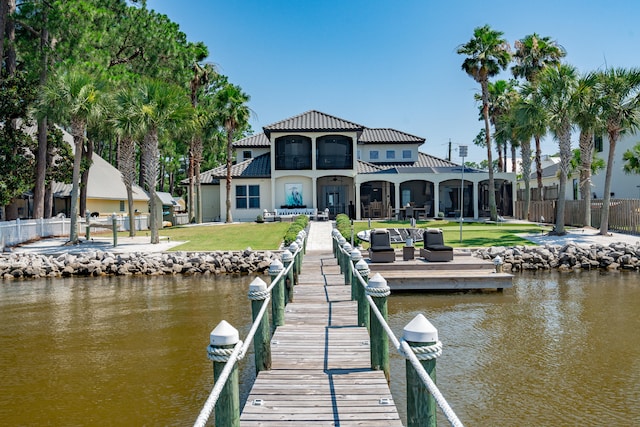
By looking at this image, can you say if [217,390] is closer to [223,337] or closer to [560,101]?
[223,337]

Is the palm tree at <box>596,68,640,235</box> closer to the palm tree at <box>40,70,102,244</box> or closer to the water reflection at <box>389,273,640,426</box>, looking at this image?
the water reflection at <box>389,273,640,426</box>

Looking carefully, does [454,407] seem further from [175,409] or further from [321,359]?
[175,409]

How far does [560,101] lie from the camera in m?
24.1

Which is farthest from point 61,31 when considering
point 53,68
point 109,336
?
point 109,336

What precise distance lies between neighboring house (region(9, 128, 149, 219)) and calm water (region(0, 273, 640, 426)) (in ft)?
73.3

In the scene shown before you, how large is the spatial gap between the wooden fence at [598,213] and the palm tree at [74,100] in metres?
25.2

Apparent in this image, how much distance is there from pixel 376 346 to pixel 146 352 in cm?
502

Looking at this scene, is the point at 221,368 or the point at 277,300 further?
the point at 277,300

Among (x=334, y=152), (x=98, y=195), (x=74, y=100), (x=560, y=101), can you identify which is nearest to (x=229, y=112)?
(x=334, y=152)

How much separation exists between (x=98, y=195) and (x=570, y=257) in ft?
101

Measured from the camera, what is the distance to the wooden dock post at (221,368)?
148 inches

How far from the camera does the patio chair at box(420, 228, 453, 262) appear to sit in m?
15.1

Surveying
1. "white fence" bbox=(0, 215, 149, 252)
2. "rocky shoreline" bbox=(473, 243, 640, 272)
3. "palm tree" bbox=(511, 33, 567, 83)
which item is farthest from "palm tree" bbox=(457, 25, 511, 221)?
"white fence" bbox=(0, 215, 149, 252)

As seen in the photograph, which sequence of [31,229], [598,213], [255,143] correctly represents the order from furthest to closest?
1. [255,143]
2. [598,213]
3. [31,229]
